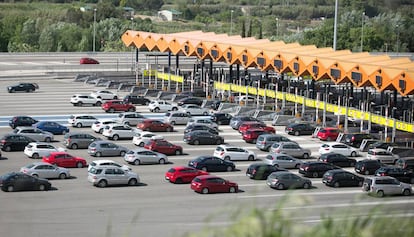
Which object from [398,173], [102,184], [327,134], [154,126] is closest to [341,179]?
[398,173]

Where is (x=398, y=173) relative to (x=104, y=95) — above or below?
below

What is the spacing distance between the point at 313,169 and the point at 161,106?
13085 mm

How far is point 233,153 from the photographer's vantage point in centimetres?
2758

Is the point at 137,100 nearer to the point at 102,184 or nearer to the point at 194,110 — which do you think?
the point at 194,110

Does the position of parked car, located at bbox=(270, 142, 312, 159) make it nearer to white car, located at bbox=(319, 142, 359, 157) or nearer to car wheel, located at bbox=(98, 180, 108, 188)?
white car, located at bbox=(319, 142, 359, 157)

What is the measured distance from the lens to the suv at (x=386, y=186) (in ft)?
76.1

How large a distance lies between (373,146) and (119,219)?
1189cm

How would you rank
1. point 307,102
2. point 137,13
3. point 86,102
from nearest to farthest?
point 307,102, point 86,102, point 137,13

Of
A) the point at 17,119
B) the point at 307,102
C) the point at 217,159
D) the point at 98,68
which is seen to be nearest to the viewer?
the point at 217,159

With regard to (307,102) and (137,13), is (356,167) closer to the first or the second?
(307,102)

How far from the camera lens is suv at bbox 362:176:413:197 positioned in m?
23.2

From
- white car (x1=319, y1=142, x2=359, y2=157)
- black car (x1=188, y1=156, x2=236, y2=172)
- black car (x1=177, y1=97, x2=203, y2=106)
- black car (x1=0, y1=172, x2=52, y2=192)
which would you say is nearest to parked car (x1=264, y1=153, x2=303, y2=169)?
black car (x1=188, y1=156, x2=236, y2=172)

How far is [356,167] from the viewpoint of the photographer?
26.2m

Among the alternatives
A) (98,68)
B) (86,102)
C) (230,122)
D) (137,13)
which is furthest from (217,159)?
(137,13)
